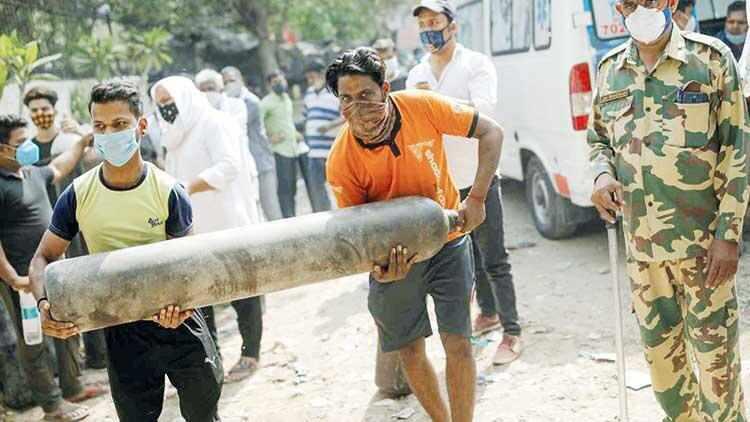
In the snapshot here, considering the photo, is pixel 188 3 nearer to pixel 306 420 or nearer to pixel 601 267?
pixel 601 267

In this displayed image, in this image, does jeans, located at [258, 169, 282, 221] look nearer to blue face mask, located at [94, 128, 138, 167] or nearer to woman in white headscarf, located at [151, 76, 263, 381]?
woman in white headscarf, located at [151, 76, 263, 381]

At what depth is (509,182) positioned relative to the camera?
944cm

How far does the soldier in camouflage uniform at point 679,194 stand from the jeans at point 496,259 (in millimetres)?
1422

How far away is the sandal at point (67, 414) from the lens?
4.38 meters

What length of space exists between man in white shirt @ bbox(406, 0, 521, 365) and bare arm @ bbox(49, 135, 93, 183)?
77.9 inches

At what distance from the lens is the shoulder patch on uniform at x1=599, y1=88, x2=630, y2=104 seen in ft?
9.09

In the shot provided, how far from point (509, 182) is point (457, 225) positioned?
6529mm

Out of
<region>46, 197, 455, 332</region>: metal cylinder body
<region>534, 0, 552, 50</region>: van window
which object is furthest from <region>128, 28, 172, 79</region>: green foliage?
<region>46, 197, 455, 332</region>: metal cylinder body

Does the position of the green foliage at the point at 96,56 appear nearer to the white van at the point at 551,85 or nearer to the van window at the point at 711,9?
the white van at the point at 551,85

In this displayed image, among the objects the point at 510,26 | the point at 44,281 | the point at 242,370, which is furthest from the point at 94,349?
the point at 510,26

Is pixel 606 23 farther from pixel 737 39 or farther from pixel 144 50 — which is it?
pixel 144 50

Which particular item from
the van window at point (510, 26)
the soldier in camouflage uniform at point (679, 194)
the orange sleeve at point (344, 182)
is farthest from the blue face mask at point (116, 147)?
the van window at point (510, 26)

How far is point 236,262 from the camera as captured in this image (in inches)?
103

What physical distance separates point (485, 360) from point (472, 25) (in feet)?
15.6
